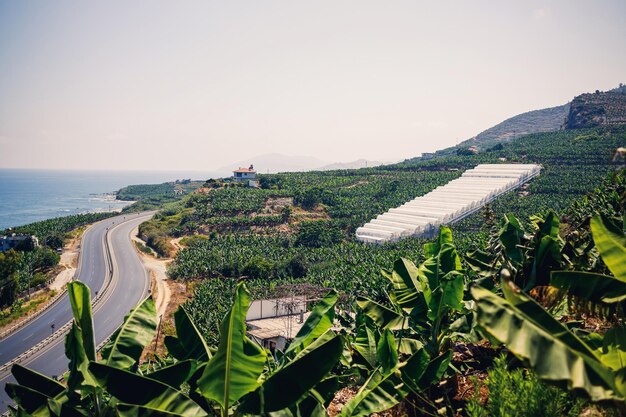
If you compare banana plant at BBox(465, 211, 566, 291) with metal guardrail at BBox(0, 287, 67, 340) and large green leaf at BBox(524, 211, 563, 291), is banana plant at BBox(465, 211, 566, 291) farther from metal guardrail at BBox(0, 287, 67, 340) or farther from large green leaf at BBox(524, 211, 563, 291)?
metal guardrail at BBox(0, 287, 67, 340)

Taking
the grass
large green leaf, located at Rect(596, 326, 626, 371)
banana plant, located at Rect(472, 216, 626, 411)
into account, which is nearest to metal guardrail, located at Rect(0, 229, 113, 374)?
the grass

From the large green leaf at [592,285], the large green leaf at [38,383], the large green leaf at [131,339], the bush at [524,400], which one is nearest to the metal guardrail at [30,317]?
the large green leaf at [38,383]

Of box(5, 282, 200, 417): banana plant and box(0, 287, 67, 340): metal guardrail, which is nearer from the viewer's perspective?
box(5, 282, 200, 417): banana plant

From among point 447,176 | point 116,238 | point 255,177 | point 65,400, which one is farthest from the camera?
point 255,177

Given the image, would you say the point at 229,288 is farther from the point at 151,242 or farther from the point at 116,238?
the point at 116,238

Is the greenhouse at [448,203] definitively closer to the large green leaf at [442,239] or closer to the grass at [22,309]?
the grass at [22,309]

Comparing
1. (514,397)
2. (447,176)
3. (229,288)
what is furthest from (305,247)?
(514,397)
